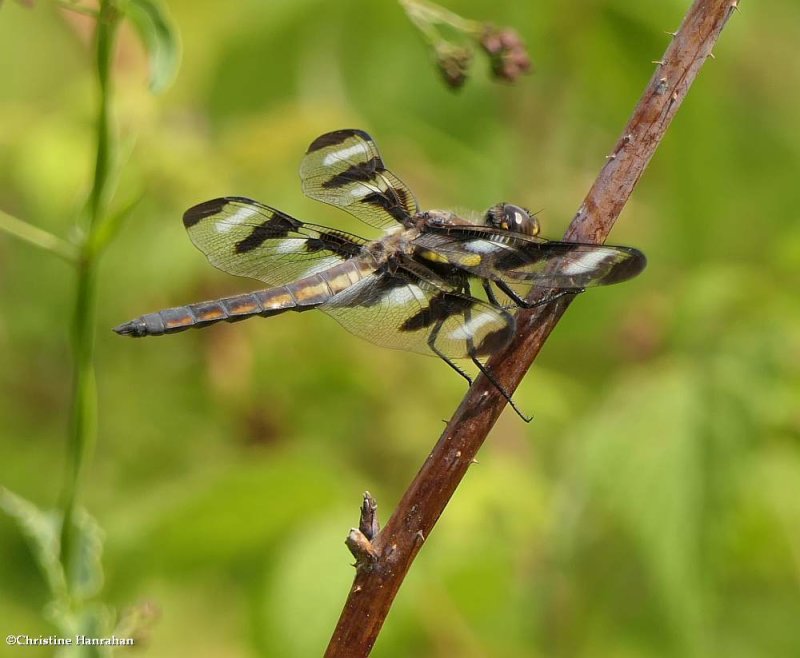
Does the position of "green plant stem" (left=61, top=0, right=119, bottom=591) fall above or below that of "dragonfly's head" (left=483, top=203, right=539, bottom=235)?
below

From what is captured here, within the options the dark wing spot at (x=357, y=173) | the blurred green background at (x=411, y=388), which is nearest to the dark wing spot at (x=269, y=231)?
the dark wing spot at (x=357, y=173)

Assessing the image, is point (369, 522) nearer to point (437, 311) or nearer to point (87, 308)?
Answer: point (87, 308)

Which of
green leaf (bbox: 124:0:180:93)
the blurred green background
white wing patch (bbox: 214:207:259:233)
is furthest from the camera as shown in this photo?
the blurred green background

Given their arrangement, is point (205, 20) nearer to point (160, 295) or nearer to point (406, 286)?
point (160, 295)

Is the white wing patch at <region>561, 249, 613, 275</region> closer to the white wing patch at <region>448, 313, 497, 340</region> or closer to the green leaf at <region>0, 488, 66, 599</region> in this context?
the white wing patch at <region>448, 313, 497, 340</region>

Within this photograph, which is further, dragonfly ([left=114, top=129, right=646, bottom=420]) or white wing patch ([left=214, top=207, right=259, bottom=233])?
white wing patch ([left=214, top=207, right=259, bottom=233])

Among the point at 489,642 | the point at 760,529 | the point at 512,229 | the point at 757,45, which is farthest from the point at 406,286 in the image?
the point at 757,45

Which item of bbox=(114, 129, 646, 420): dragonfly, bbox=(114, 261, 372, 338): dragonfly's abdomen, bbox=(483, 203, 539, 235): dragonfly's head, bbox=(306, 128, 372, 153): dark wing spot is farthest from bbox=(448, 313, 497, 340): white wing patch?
bbox=(306, 128, 372, 153): dark wing spot

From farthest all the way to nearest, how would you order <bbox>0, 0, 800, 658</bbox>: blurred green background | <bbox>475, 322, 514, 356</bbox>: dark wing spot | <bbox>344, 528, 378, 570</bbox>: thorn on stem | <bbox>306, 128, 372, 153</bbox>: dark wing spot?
1. <bbox>0, 0, 800, 658</bbox>: blurred green background
2. <bbox>306, 128, 372, 153</bbox>: dark wing spot
3. <bbox>475, 322, 514, 356</bbox>: dark wing spot
4. <bbox>344, 528, 378, 570</bbox>: thorn on stem
